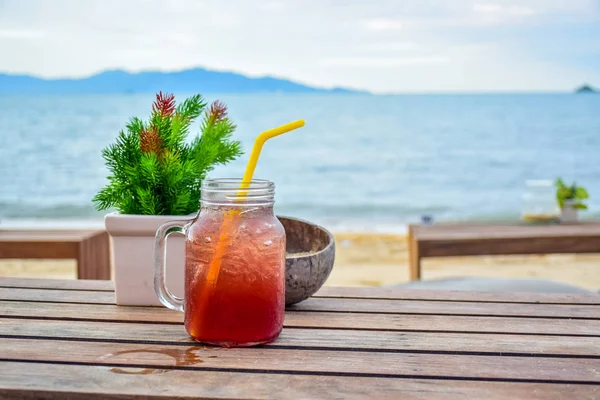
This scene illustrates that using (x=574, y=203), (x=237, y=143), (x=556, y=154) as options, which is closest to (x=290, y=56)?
(x=556, y=154)

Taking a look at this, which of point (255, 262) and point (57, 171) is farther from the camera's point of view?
point (57, 171)

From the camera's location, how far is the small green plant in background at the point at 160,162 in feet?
3.85

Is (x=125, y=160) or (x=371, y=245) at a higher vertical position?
(x=125, y=160)

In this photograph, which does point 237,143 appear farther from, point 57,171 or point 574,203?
point 57,171

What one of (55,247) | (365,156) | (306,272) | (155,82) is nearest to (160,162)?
(306,272)

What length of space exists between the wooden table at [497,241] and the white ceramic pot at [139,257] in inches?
98.4

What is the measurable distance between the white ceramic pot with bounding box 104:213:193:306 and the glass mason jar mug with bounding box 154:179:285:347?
19 cm

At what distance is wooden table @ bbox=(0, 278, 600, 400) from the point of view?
0.82 meters

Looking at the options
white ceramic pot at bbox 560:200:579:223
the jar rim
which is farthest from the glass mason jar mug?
white ceramic pot at bbox 560:200:579:223

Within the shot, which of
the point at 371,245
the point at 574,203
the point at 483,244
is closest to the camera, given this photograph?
the point at 483,244

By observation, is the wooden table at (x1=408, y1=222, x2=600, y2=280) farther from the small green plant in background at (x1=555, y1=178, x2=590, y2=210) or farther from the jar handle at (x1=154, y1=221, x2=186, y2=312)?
the jar handle at (x1=154, y1=221, x2=186, y2=312)

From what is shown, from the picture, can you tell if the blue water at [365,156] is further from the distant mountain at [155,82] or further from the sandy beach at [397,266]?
the sandy beach at [397,266]

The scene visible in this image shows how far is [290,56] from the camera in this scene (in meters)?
24.2

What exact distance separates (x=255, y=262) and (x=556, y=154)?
691 inches
